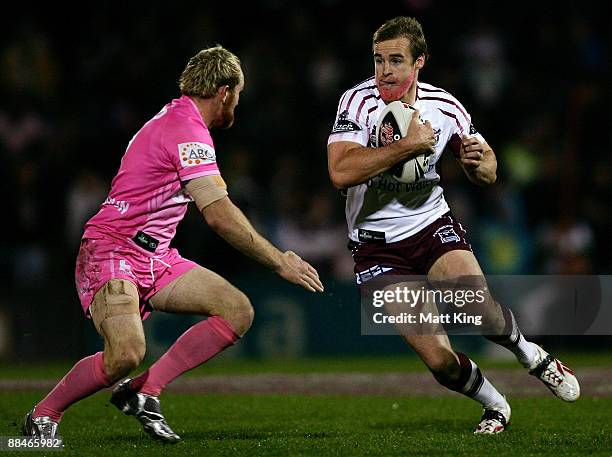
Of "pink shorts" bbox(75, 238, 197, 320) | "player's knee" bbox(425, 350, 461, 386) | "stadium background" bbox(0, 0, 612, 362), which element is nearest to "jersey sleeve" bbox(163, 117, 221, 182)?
"pink shorts" bbox(75, 238, 197, 320)

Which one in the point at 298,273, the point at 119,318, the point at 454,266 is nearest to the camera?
the point at 298,273

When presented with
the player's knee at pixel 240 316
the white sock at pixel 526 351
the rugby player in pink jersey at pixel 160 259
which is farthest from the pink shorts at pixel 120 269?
the white sock at pixel 526 351

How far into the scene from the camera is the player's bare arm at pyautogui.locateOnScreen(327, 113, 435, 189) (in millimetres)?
7332

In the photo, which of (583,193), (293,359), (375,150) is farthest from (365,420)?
(583,193)

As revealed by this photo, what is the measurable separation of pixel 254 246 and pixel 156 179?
30.6 inches

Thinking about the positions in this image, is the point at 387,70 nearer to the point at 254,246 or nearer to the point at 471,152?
the point at 471,152

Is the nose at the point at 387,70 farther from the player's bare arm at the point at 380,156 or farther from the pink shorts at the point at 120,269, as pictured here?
the pink shorts at the point at 120,269

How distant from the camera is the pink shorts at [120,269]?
A: 7113 mm

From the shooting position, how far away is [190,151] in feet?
22.9

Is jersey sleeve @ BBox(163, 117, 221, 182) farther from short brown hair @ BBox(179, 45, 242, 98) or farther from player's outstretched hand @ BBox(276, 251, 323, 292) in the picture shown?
player's outstretched hand @ BBox(276, 251, 323, 292)

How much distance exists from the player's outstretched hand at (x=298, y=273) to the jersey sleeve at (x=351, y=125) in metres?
1.12

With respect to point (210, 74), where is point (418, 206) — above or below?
below

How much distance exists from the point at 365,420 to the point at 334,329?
6002mm

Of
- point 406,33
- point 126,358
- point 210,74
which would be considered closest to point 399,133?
point 406,33
